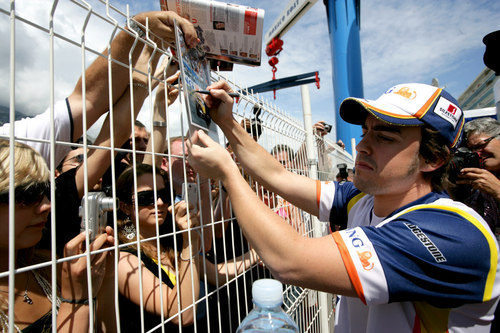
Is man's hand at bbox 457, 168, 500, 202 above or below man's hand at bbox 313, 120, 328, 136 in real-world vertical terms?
below

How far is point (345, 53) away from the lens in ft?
28.4

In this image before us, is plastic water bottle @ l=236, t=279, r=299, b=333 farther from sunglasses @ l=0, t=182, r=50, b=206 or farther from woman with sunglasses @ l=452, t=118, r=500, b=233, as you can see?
woman with sunglasses @ l=452, t=118, r=500, b=233

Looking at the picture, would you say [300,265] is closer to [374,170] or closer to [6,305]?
[374,170]

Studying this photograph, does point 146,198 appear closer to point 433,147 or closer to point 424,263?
point 424,263

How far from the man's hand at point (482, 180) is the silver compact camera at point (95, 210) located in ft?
8.47

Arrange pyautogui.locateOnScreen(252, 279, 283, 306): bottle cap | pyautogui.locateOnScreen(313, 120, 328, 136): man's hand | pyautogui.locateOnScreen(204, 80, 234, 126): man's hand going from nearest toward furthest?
pyautogui.locateOnScreen(252, 279, 283, 306): bottle cap
pyautogui.locateOnScreen(204, 80, 234, 126): man's hand
pyautogui.locateOnScreen(313, 120, 328, 136): man's hand

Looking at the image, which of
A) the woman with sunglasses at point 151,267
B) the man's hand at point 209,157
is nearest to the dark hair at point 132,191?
the woman with sunglasses at point 151,267

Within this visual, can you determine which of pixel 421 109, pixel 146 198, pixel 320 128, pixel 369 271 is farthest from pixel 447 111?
pixel 320 128

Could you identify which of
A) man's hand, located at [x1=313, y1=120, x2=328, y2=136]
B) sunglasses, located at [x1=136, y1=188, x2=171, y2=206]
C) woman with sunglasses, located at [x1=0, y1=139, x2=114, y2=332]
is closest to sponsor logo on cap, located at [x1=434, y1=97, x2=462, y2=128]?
sunglasses, located at [x1=136, y1=188, x2=171, y2=206]

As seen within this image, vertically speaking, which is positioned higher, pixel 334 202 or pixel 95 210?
pixel 95 210

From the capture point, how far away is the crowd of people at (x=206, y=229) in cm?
76

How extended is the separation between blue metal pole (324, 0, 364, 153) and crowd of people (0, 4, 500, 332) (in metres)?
7.65

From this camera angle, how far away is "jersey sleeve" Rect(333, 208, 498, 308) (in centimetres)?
83

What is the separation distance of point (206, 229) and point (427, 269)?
2.94 feet
